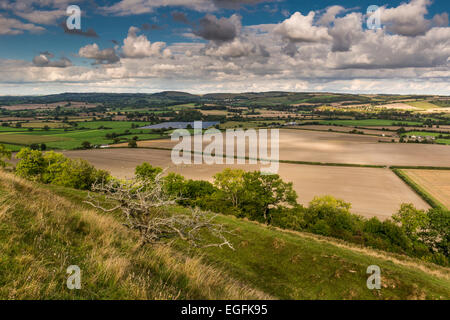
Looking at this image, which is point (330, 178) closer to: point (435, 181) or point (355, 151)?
point (435, 181)

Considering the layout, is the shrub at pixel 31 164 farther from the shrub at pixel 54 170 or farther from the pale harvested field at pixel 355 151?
the pale harvested field at pixel 355 151

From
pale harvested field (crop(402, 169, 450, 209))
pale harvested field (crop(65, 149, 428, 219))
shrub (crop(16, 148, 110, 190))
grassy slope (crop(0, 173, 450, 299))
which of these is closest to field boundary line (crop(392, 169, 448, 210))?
pale harvested field (crop(402, 169, 450, 209))

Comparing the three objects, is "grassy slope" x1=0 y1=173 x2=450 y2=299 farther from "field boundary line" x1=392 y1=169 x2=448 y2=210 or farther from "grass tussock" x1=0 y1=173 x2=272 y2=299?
"field boundary line" x1=392 y1=169 x2=448 y2=210

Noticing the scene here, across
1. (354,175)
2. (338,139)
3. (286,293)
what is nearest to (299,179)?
(354,175)
